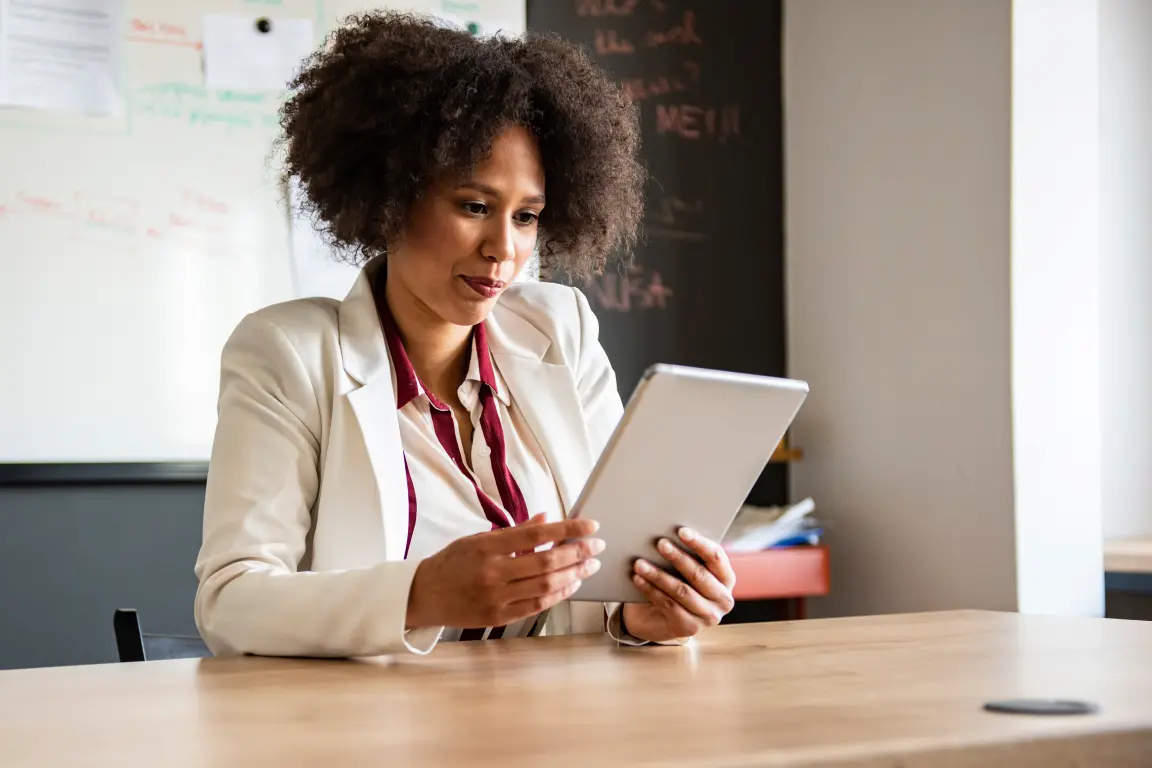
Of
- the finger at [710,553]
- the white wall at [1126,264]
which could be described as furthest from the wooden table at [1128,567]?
the finger at [710,553]

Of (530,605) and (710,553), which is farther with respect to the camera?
(710,553)

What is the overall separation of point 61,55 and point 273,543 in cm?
146

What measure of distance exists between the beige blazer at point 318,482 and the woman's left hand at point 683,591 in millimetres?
233

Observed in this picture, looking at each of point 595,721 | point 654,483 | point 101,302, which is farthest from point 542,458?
point 101,302

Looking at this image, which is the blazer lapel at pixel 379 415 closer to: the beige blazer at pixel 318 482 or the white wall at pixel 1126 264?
the beige blazer at pixel 318 482

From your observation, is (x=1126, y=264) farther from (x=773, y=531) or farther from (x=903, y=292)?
(x=773, y=531)

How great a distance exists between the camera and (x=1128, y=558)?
97.6 inches

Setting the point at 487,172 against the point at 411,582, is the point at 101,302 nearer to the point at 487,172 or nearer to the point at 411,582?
the point at 487,172

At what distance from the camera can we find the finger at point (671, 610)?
1.29 metres

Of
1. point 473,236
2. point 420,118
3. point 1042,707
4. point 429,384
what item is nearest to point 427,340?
point 429,384

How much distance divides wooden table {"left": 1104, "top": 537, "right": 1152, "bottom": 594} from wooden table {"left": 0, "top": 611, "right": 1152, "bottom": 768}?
1.27 metres

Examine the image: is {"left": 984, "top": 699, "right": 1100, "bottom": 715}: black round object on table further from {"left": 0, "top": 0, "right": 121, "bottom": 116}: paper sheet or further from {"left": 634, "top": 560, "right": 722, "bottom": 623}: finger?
{"left": 0, "top": 0, "right": 121, "bottom": 116}: paper sheet

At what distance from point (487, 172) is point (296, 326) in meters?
0.31

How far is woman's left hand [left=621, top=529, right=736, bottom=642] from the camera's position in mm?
1290
